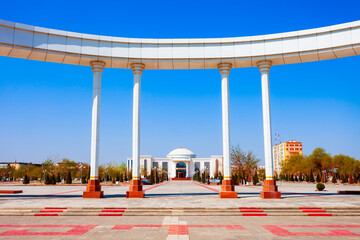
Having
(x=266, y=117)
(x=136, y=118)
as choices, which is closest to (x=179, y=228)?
(x=136, y=118)

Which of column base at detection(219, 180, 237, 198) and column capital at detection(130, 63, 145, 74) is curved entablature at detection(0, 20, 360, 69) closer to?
column capital at detection(130, 63, 145, 74)

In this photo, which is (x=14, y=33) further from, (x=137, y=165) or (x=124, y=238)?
(x=124, y=238)

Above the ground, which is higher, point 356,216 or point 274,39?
point 274,39

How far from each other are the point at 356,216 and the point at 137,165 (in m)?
12.8

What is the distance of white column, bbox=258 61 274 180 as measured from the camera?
2009 cm

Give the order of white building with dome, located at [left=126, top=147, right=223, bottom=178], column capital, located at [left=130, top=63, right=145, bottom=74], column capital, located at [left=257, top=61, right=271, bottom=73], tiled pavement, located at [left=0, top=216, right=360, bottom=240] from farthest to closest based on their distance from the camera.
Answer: white building with dome, located at [left=126, top=147, right=223, bottom=178], column capital, located at [left=130, top=63, right=145, bottom=74], column capital, located at [left=257, top=61, right=271, bottom=73], tiled pavement, located at [left=0, top=216, right=360, bottom=240]

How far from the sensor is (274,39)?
20.5 metres

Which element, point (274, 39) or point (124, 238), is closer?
point (124, 238)

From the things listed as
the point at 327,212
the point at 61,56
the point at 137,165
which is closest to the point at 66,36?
the point at 61,56

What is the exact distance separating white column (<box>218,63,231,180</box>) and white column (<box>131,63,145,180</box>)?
18.8 feet

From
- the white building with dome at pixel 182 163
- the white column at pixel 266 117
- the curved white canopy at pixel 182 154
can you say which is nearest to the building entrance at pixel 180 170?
the white building with dome at pixel 182 163

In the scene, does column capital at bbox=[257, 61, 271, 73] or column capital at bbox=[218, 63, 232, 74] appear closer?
column capital at bbox=[257, 61, 271, 73]

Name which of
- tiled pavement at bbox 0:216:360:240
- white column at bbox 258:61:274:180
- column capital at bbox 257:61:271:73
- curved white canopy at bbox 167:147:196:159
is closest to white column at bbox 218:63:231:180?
column capital at bbox 257:61:271:73

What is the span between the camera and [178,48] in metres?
21.3
